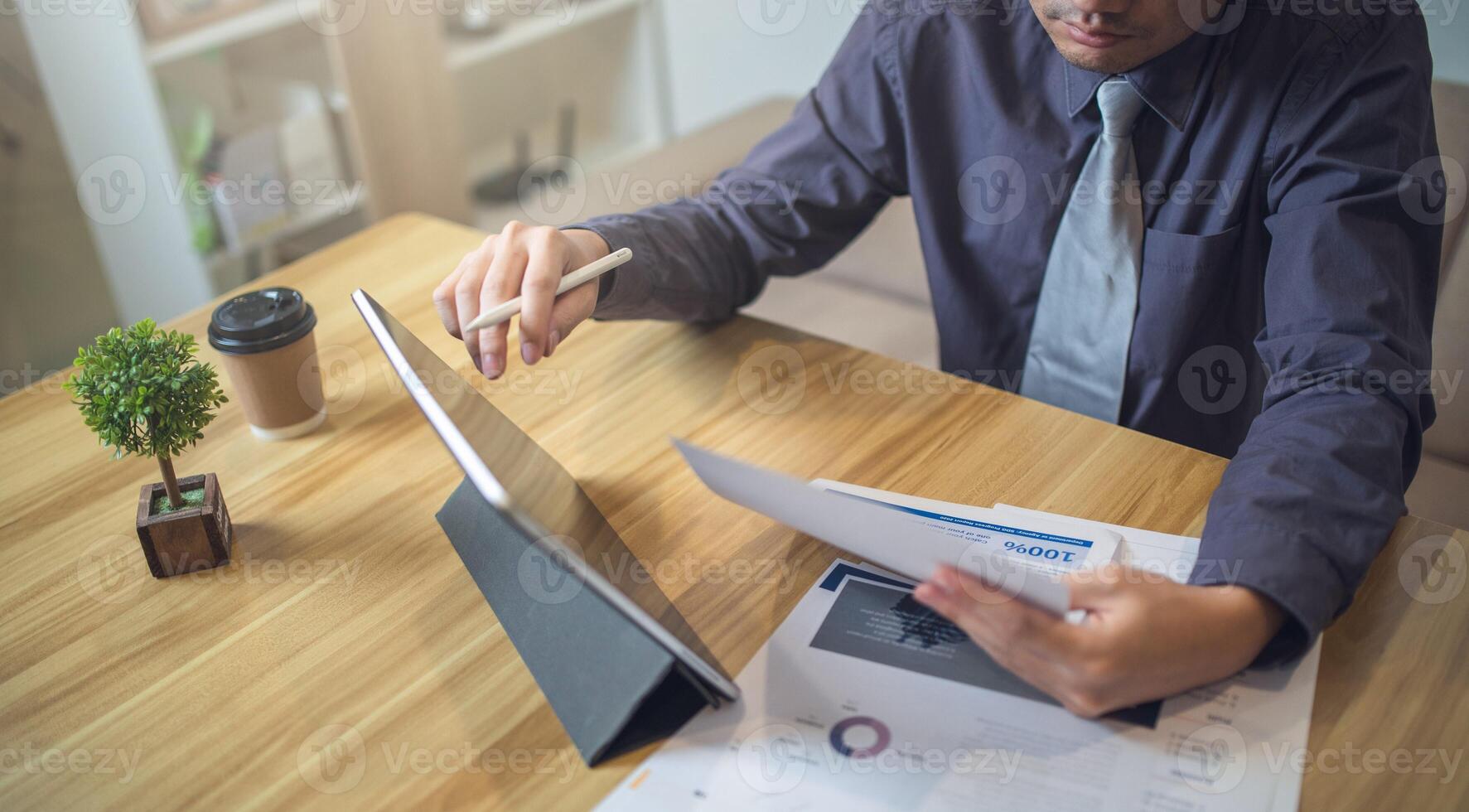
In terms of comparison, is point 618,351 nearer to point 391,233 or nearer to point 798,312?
point 391,233

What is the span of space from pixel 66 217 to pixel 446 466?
7.23 feet

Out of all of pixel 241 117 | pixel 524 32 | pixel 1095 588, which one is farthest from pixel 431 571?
pixel 524 32

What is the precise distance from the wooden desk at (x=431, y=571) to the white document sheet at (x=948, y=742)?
3 cm

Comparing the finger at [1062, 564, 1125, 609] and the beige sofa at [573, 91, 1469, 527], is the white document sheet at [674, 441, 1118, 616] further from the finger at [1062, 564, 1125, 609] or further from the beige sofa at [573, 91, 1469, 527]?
the beige sofa at [573, 91, 1469, 527]

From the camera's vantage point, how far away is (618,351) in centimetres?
117

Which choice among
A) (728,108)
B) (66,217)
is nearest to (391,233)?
(728,108)

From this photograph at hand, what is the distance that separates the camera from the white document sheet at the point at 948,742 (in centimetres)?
66

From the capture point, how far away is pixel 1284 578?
0.73 m

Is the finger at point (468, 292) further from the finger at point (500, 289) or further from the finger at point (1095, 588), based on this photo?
the finger at point (1095, 588)

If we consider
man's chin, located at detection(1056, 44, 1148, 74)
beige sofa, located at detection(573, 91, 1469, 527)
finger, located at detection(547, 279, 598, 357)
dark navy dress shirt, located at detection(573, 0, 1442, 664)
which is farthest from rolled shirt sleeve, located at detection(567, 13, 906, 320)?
beige sofa, located at detection(573, 91, 1469, 527)

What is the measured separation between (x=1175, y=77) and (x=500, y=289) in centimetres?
68

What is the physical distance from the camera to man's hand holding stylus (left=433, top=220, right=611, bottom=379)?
3.04ft

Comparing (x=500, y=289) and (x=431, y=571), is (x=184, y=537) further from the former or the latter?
(x=500, y=289)

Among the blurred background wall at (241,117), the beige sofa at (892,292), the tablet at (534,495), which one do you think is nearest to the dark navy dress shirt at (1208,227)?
the tablet at (534,495)
